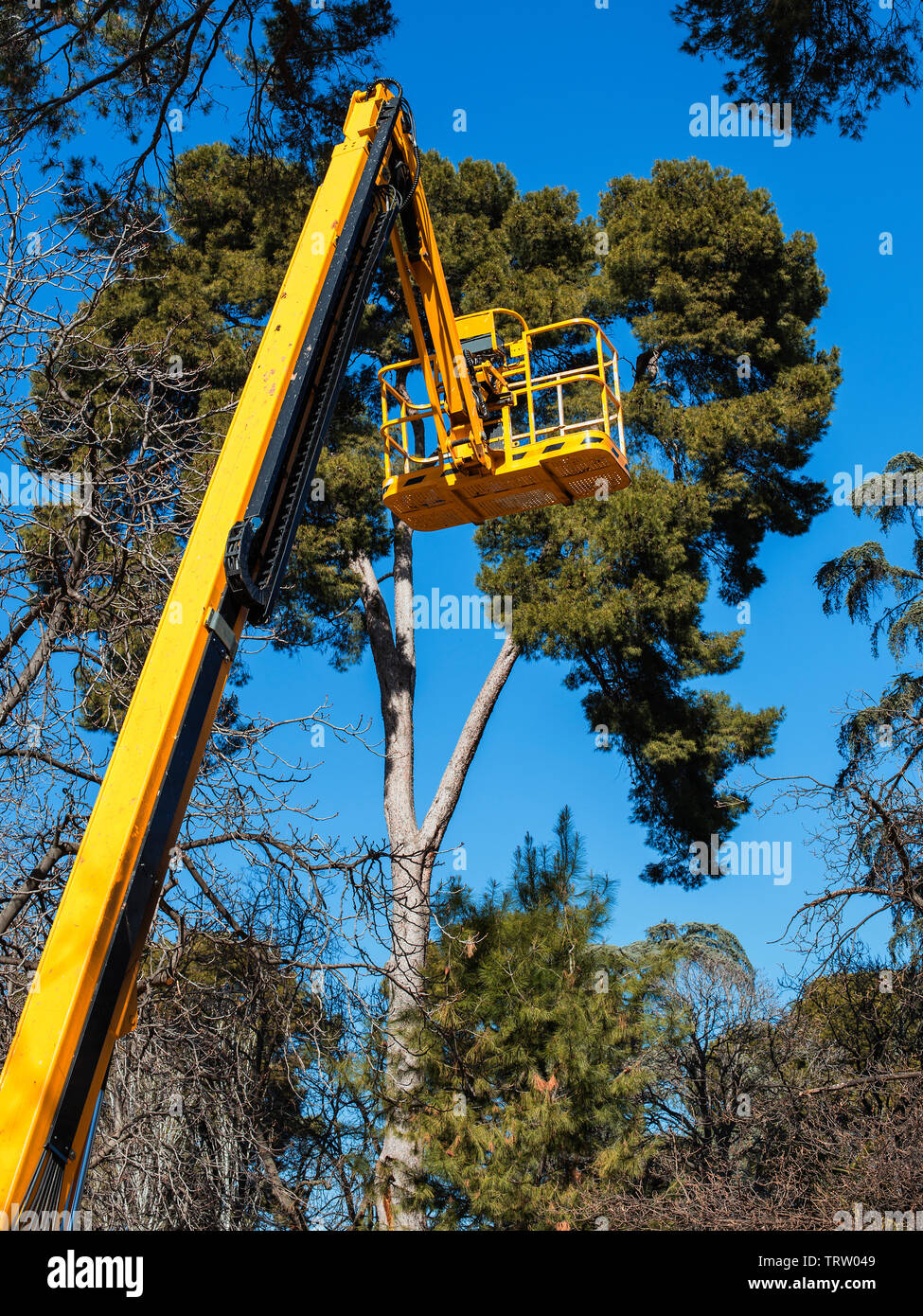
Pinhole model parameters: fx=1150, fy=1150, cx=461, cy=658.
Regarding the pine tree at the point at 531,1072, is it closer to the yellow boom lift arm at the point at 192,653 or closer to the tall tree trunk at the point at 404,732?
the tall tree trunk at the point at 404,732

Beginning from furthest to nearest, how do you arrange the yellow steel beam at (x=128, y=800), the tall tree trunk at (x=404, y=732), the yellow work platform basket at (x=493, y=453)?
1. the tall tree trunk at (x=404, y=732)
2. the yellow work platform basket at (x=493, y=453)
3. the yellow steel beam at (x=128, y=800)

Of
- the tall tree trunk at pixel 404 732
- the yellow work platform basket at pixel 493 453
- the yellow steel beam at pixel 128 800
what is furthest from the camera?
the tall tree trunk at pixel 404 732

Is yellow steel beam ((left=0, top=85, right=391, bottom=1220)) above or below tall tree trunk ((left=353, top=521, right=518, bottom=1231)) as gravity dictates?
below

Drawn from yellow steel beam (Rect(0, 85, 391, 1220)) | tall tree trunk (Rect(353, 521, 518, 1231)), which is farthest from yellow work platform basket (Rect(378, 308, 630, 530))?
tall tree trunk (Rect(353, 521, 518, 1231))

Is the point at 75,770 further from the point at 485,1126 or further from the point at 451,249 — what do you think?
the point at 451,249

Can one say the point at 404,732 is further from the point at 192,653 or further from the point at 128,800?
the point at 128,800

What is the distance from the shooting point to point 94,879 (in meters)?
3.43

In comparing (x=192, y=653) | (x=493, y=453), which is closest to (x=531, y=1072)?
(x=493, y=453)

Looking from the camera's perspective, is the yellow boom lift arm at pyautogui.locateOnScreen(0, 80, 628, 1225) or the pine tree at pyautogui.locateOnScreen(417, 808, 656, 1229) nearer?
the yellow boom lift arm at pyautogui.locateOnScreen(0, 80, 628, 1225)

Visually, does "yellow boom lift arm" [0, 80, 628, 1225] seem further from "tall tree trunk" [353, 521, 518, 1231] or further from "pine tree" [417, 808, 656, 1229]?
"tall tree trunk" [353, 521, 518, 1231]

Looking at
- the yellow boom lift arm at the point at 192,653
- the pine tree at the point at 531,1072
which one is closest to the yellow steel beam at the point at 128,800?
the yellow boom lift arm at the point at 192,653

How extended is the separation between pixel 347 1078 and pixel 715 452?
976 cm

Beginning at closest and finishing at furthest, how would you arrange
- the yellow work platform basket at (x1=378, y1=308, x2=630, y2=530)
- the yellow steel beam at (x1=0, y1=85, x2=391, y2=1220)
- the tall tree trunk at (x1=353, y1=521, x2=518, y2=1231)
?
the yellow steel beam at (x1=0, y1=85, x2=391, y2=1220) → the yellow work platform basket at (x1=378, y1=308, x2=630, y2=530) → the tall tree trunk at (x1=353, y1=521, x2=518, y2=1231)
